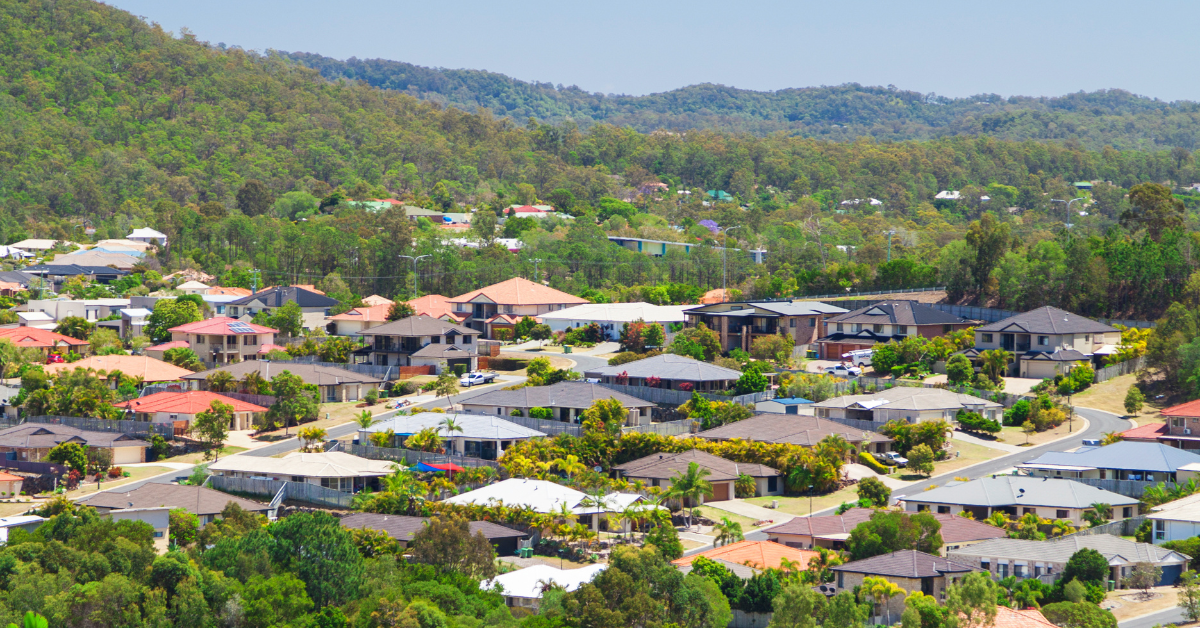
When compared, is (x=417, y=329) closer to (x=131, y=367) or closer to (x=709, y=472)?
(x=131, y=367)

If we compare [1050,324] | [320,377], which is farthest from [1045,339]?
[320,377]

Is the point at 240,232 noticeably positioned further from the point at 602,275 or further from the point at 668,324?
the point at 668,324

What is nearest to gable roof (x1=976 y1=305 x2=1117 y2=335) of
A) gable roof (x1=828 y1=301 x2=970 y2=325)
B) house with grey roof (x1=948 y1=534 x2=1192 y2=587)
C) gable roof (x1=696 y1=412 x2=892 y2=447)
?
gable roof (x1=828 y1=301 x2=970 y2=325)

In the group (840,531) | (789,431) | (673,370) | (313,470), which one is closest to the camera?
(840,531)

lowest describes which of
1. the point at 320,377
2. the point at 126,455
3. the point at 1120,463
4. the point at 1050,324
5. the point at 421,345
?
the point at 126,455

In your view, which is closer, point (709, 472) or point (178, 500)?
point (178, 500)

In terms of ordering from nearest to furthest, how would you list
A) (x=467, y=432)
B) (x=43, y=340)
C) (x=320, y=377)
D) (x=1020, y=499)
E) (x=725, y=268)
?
(x=1020, y=499) → (x=467, y=432) → (x=320, y=377) → (x=43, y=340) → (x=725, y=268)
